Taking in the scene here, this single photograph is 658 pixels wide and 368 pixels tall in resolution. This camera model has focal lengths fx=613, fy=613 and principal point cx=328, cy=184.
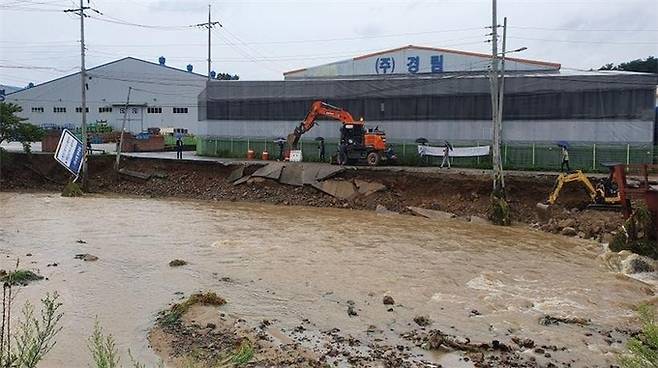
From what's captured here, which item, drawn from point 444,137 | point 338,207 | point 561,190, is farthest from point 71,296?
point 444,137

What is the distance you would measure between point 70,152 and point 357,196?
16.3m

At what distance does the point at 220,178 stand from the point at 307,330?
24.6 m

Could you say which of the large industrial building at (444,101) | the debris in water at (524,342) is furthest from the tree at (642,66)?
the debris in water at (524,342)

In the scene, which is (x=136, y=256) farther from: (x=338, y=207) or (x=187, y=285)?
(x=338, y=207)

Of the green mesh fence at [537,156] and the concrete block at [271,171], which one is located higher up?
the green mesh fence at [537,156]

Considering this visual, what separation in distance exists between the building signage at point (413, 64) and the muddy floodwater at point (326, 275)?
75.0 feet

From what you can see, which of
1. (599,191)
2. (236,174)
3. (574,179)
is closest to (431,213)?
(574,179)

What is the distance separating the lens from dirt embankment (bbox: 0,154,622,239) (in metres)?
24.6

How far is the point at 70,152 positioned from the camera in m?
33.9

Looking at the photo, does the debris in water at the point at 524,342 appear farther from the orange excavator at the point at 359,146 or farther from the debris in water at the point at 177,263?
the orange excavator at the point at 359,146

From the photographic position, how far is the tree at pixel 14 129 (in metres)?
37.4

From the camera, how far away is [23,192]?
3578 centimetres

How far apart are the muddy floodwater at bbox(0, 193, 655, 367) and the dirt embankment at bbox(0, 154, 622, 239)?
6.12 feet

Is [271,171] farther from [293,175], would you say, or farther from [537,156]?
[537,156]
